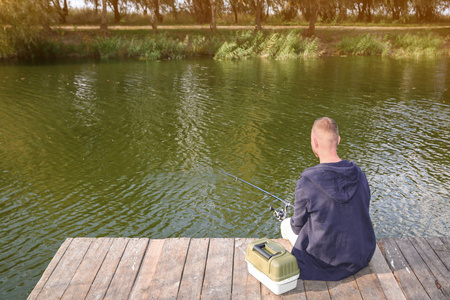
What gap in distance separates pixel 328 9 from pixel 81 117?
136 feet

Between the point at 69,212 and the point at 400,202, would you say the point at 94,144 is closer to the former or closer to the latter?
the point at 69,212

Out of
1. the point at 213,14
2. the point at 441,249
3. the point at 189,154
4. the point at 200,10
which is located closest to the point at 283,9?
the point at 200,10

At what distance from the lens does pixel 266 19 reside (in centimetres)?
5322

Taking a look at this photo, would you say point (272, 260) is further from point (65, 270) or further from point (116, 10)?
point (116, 10)

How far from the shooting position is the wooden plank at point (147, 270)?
4211 millimetres

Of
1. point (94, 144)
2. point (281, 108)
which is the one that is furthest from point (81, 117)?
point (281, 108)

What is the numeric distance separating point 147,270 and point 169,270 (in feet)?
0.79

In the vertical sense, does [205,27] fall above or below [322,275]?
above

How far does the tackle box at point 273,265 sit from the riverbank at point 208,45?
3182cm

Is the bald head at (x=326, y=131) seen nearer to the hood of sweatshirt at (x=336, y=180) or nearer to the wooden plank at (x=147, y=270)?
the hood of sweatshirt at (x=336, y=180)

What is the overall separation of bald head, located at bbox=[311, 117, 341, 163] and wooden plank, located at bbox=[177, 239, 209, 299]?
5.78ft

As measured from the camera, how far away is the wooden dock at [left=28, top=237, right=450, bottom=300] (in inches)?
164

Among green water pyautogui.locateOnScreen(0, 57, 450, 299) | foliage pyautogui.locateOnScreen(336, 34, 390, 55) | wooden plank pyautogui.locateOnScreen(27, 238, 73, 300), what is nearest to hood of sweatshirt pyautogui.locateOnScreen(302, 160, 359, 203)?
wooden plank pyautogui.locateOnScreen(27, 238, 73, 300)

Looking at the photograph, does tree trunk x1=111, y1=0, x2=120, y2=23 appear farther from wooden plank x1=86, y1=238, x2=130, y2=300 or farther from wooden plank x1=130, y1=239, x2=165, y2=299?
wooden plank x1=130, y1=239, x2=165, y2=299
